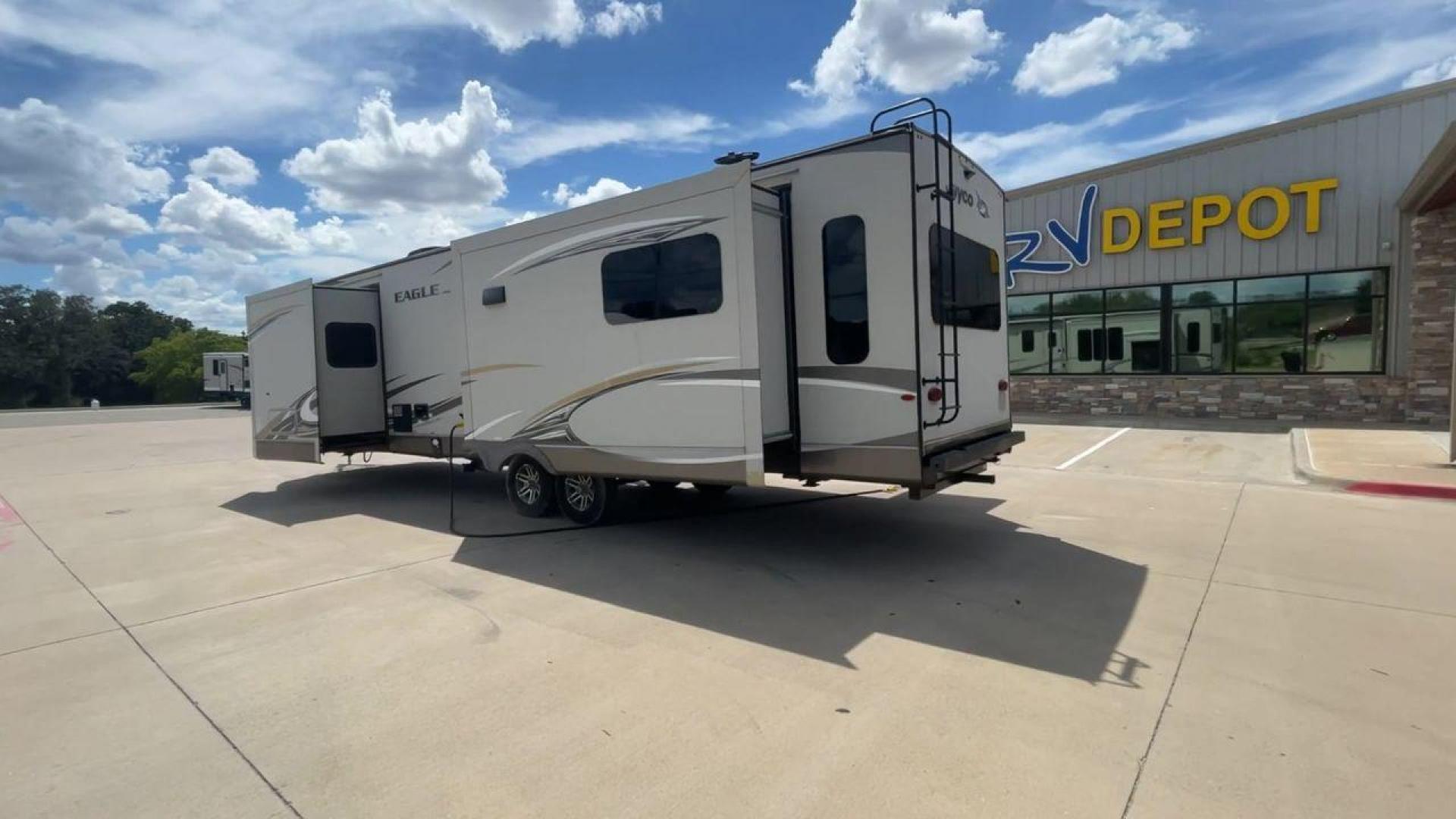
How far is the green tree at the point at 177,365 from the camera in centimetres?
6362

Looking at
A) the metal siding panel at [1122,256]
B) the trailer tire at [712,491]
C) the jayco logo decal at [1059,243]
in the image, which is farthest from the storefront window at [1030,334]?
the trailer tire at [712,491]

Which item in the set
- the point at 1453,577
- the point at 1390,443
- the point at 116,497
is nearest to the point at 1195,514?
the point at 1453,577

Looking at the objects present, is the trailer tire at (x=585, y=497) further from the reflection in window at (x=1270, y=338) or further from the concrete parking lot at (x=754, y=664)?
the reflection in window at (x=1270, y=338)

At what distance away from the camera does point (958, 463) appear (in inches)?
214

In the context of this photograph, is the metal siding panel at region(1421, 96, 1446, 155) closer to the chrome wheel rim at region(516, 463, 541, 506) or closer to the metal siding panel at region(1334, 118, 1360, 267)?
the metal siding panel at region(1334, 118, 1360, 267)

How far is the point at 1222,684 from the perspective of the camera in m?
3.58

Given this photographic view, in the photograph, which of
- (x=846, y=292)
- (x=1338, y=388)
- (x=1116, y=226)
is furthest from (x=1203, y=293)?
(x=846, y=292)

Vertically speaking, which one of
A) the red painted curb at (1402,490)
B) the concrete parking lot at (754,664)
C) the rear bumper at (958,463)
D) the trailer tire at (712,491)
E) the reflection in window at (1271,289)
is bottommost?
the concrete parking lot at (754,664)

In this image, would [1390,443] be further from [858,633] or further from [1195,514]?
[858,633]

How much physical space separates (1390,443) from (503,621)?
1282cm

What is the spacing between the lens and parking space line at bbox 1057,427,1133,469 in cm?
1075

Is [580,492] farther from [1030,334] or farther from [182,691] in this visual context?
[1030,334]

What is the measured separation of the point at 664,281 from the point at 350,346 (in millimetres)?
6034

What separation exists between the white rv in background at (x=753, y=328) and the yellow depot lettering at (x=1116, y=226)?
35.0ft
